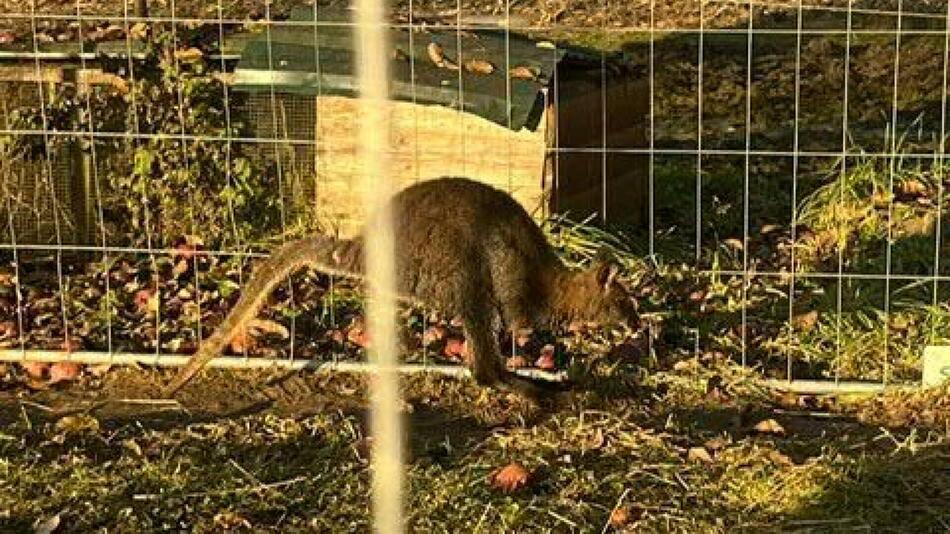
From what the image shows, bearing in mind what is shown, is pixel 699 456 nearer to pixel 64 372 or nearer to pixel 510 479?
pixel 510 479

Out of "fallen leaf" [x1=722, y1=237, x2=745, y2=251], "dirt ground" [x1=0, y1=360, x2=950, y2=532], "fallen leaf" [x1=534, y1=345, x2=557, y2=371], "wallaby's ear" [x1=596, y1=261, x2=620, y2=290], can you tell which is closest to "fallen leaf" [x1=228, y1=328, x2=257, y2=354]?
"dirt ground" [x1=0, y1=360, x2=950, y2=532]

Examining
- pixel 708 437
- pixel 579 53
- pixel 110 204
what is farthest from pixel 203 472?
pixel 579 53

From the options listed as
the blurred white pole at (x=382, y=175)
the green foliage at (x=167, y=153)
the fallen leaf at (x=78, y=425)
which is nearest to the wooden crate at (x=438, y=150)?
the green foliage at (x=167, y=153)

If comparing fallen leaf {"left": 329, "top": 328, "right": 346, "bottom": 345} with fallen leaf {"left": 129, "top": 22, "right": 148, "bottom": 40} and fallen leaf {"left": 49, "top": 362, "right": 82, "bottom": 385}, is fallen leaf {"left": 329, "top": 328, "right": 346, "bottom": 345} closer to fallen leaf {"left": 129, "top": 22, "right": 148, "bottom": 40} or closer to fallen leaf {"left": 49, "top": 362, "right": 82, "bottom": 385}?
fallen leaf {"left": 49, "top": 362, "right": 82, "bottom": 385}

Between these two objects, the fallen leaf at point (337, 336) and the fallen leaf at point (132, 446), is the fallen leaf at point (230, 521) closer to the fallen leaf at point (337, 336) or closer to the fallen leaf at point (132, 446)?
the fallen leaf at point (132, 446)

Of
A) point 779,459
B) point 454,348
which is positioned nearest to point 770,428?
point 779,459

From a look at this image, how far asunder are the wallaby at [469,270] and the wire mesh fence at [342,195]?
477mm

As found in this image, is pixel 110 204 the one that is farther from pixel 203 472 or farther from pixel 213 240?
pixel 203 472

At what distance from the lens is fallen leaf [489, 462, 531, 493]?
4.77 metres

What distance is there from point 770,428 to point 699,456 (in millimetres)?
418

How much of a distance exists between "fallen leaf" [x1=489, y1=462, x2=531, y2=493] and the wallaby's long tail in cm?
108

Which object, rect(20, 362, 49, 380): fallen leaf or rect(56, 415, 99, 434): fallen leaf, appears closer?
rect(56, 415, 99, 434): fallen leaf

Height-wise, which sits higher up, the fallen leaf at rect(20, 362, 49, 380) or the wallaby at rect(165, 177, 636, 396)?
the wallaby at rect(165, 177, 636, 396)

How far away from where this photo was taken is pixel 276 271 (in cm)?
569
